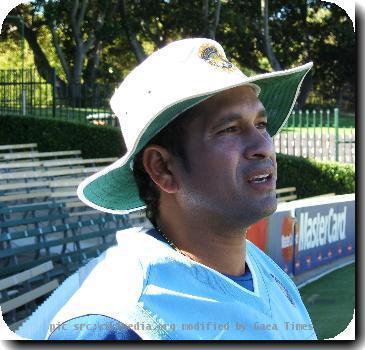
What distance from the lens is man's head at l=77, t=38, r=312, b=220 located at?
1.30 metres

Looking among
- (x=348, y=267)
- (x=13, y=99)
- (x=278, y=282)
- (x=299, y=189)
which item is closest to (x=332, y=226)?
(x=348, y=267)

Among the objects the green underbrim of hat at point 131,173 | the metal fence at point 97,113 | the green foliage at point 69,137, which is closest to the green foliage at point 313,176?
the metal fence at point 97,113

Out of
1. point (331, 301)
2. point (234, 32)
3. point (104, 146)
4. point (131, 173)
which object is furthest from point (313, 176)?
point (234, 32)

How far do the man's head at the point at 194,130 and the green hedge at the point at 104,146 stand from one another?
39.0 ft

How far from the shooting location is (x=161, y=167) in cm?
138

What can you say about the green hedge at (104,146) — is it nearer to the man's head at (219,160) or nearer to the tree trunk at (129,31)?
the tree trunk at (129,31)

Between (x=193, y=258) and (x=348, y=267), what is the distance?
25.0ft

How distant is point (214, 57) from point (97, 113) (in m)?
15.0

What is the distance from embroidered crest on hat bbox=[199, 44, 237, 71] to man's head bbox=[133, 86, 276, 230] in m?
0.05

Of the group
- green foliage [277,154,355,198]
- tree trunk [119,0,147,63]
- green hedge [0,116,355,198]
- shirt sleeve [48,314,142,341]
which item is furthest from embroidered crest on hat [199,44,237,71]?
tree trunk [119,0,147,63]

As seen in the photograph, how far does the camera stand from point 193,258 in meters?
1.36

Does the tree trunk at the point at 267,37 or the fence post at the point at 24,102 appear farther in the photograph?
the tree trunk at the point at 267,37

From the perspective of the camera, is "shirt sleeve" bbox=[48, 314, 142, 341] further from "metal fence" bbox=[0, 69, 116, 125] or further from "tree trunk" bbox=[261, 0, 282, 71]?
"tree trunk" bbox=[261, 0, 282, 71]

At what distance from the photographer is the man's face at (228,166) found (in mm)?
1302
